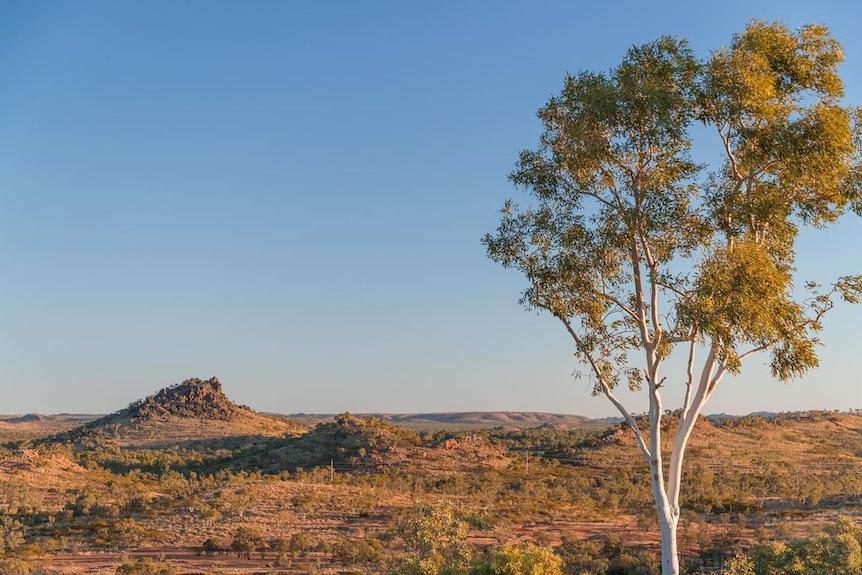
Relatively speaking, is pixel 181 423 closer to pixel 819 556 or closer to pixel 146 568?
pixel 146 568

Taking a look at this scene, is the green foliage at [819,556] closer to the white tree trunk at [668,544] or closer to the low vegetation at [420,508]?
the low vegetation at [420,508]

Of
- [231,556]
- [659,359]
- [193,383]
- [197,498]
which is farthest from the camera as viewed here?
[193,383]

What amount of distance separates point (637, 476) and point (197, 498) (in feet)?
96.0

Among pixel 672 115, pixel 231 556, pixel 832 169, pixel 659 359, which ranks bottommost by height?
pixel 231 556

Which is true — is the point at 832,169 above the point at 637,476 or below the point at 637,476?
above

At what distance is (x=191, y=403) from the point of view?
341ft

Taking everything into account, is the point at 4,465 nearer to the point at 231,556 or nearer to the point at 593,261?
the point at 231,556

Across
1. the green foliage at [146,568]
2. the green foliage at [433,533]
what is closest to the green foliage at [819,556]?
the green foliage at [433,533]

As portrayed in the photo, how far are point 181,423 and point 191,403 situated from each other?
6360 mm

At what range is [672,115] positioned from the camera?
46.3 feet

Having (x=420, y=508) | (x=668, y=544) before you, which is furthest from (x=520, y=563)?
(x=420, y=508)

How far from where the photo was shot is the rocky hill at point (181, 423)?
88.9 m

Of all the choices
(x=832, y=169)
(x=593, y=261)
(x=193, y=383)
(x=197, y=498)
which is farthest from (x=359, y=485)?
(x=193, y=383)

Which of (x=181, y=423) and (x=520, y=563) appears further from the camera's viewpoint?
(x=181, y=423)
